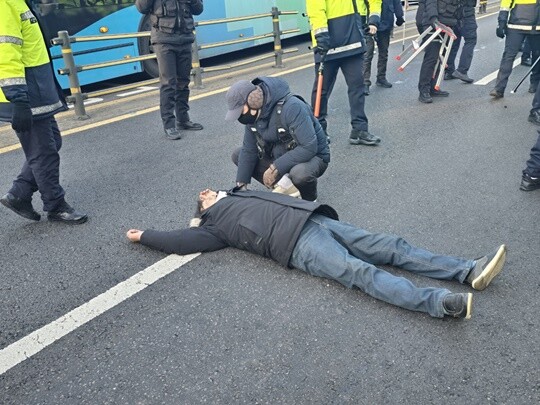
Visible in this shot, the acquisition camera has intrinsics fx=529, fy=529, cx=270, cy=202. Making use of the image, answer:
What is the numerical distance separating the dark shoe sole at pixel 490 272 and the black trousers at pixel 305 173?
1405 mm

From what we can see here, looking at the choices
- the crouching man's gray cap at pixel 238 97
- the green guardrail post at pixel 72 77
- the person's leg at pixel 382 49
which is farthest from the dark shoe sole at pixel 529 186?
the green guardrail post at pixel 72 77

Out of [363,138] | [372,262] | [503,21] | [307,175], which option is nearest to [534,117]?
[503,21]

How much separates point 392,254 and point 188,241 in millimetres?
1241

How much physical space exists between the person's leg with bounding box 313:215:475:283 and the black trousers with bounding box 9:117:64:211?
78.2 inches

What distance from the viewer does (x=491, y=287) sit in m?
2.94

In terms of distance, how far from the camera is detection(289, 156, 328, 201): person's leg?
3.78m

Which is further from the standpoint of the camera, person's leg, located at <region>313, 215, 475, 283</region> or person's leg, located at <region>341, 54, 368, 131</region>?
person's leg, located at <region>341, 54, 368, 131</region>

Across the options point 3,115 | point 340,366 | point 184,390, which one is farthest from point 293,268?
point 3,115

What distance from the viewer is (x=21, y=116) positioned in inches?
133

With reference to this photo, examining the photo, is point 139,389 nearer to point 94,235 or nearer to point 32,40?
point 94,235

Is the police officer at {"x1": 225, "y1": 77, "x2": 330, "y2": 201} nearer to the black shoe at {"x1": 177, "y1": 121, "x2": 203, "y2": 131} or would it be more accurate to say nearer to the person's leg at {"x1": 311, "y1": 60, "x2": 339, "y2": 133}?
the person's leg at {"x1": 311, "y1": 60, "x2": 339, "y2": 133}

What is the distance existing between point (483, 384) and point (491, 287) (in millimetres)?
816

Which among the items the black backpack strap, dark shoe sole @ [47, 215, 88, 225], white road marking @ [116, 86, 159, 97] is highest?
the black backpack strap

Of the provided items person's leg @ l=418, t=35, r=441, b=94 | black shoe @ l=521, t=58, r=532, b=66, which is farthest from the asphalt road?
black shoe @ l=521, t=58, r=532, b=66
